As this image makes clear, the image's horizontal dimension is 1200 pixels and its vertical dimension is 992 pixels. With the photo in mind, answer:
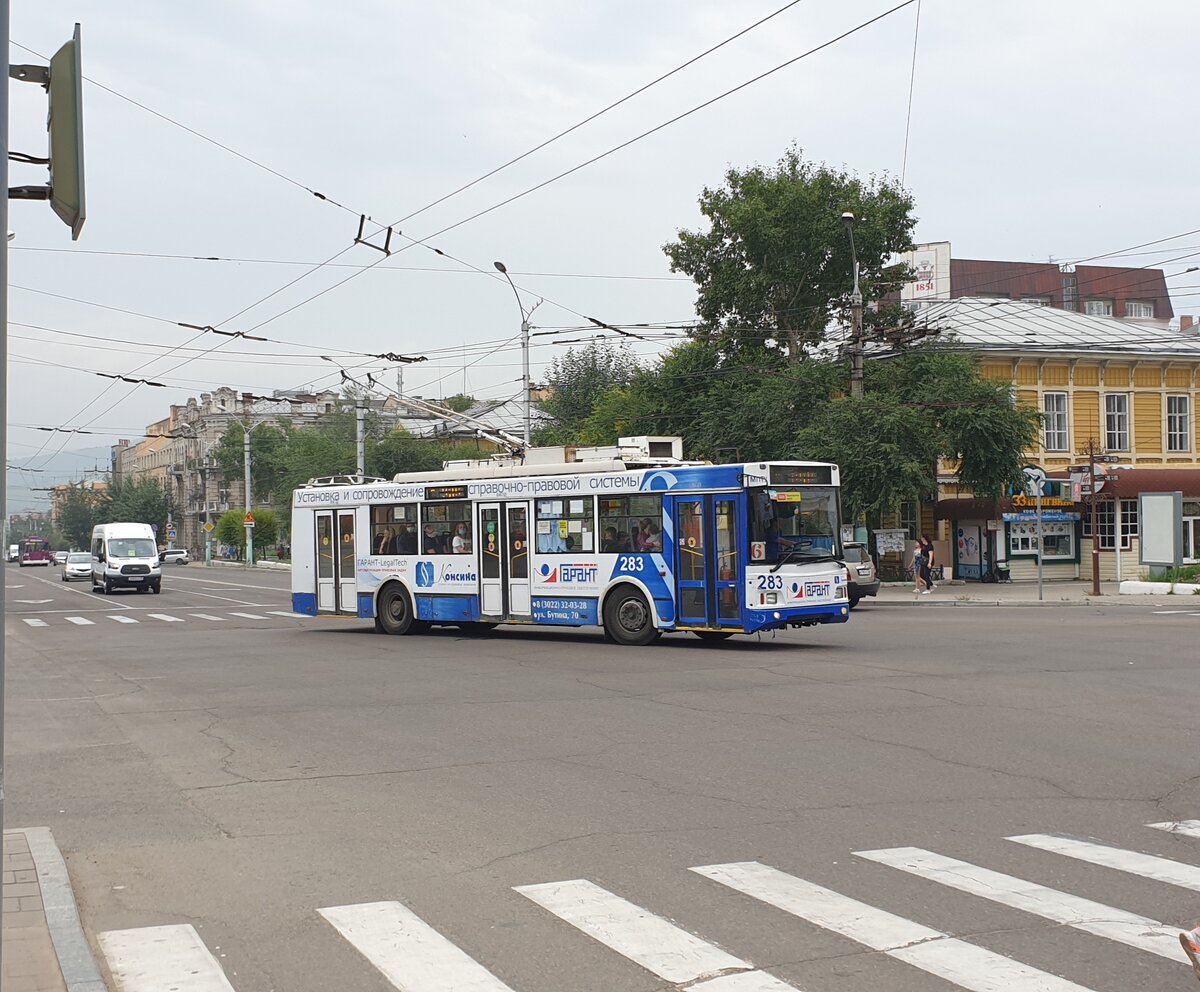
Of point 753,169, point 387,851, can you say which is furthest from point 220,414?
point 387,851

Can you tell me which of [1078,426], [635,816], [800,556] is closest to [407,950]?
[635,816]

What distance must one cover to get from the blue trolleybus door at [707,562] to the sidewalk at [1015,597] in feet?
42.2

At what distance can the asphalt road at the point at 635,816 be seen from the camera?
5398mm

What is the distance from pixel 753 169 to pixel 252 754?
1665 inches

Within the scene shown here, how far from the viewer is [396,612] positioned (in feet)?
78.8

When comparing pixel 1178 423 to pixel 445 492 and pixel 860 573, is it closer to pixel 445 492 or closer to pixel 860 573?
pixel 860 573

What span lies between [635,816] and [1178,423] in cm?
4427

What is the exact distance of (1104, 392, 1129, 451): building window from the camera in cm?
4603

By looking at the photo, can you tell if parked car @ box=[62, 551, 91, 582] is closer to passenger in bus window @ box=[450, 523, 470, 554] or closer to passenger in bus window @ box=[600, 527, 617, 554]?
passenger in bus window @ box=[450, 523, 470, 554]

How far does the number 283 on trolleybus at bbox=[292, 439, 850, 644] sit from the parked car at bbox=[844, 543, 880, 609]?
37.3ft

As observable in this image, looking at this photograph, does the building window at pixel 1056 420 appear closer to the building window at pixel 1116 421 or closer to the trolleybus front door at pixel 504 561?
the building window at pixel 1116 421

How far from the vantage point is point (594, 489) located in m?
20.9

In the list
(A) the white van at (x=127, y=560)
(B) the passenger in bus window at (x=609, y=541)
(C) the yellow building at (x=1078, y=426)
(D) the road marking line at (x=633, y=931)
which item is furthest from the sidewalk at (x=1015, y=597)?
(A) the white van at (x=127, y=560)

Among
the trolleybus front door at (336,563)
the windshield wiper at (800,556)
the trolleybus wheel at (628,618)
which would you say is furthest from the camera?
the trolleybus front door at (336,563)
